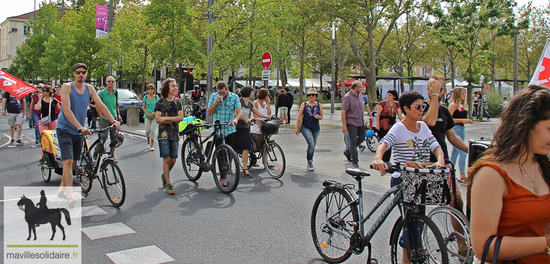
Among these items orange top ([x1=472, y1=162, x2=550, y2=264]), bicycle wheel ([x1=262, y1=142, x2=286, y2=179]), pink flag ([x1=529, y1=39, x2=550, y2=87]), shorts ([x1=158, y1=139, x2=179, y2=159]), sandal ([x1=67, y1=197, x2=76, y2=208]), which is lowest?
sandal ([x1=67, y1=197, x2=76, y2=208])

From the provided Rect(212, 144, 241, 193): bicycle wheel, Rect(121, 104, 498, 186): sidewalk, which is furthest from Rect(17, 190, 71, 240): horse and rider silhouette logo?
Rect(121, 104, 498, 186): sidewalk

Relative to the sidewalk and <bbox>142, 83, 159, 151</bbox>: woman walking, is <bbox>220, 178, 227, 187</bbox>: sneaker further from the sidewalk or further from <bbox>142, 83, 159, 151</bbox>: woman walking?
<bbox>142, 83, 159, 151</bbox>: woman walking

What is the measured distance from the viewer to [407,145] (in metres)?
3.97

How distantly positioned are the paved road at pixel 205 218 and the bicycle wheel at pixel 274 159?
0.56 ft

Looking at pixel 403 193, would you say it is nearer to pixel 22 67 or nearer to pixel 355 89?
pixel 355 89

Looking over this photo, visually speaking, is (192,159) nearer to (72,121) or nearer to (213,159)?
(213,159)

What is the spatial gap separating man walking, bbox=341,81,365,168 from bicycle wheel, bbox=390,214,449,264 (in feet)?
19.3

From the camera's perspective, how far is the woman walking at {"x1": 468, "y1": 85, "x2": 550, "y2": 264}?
6.31ft

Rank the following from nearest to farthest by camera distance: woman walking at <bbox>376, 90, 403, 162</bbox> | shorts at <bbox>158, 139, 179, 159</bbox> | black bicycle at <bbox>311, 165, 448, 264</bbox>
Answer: black bicycle at <bbox>311, 165, 448, 264</bbox> → shorts at <bbox>158, 139, 179, 159</bbox> → woman walking at <bbox>376, 90, 403, 162</bbox>

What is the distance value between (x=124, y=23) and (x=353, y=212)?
25879 millimetres

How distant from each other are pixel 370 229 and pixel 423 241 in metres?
0.57

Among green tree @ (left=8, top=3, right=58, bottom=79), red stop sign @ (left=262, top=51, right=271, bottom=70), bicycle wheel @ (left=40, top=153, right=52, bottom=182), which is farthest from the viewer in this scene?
green tree @ (left=8, top=3, right=58, bottom=79)

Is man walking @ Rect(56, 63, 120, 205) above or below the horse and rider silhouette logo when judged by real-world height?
above

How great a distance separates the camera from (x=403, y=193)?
10.8ft
